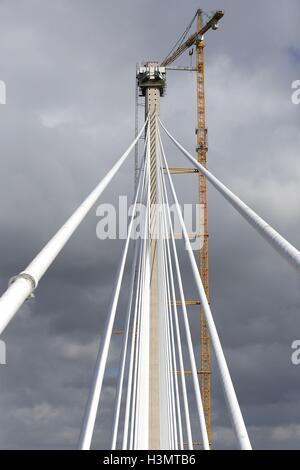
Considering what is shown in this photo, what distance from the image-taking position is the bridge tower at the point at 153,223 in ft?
102

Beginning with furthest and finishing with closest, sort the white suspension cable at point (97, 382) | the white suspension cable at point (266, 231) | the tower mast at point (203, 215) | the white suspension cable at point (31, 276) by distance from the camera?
the tower mast at point (203, 215)
the white suspension cable at point (97, 382)
the white suspension cable at point (266, 231)
the white suspension cable at point (31, 276)

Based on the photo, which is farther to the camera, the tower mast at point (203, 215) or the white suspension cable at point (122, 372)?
the tower mast at point (203, 215)

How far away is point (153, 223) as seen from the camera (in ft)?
105

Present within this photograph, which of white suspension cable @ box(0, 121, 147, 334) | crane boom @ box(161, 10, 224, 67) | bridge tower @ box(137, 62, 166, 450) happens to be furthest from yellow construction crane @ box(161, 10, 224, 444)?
white suspension cable @ box(0, 121, 147, 334)

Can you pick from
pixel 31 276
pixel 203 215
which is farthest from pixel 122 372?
pixel 203 215

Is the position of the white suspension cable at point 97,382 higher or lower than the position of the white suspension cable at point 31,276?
higher

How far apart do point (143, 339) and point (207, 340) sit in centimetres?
5491

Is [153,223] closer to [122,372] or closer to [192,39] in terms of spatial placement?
[122,372]

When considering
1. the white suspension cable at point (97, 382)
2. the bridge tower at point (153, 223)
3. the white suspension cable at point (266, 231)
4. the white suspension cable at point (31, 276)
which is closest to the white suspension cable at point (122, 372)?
the white suspension cable at point (97, 382)

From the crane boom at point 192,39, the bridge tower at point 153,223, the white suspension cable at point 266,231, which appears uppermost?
the crane boom at point 192,39

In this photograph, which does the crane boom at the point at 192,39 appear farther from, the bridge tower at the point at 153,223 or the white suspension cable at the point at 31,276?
the white suspension cable at the point at 31,276

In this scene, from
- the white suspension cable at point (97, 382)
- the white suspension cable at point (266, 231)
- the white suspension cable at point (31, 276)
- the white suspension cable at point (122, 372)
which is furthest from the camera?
the white suspension cable at point (122, 372)

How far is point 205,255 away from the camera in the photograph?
267ft
